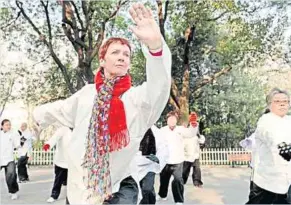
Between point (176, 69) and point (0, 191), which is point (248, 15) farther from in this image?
point (0, 191)

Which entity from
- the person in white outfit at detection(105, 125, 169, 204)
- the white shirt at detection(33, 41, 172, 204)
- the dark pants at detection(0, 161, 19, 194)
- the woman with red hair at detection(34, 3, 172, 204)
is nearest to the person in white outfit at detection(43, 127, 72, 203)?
the dark pants at detection(0, 161, 19, 194)

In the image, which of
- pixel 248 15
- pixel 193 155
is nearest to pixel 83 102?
pixel 193 155

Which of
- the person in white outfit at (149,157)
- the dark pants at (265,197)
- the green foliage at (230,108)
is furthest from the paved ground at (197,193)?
the green foliage at (230,108)

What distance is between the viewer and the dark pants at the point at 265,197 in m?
4.32

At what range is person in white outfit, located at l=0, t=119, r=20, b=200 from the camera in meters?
7.98

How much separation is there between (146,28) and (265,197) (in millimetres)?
2897

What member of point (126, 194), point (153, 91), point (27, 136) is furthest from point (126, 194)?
point (27, 136)

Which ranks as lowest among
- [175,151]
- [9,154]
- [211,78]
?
[9,154]

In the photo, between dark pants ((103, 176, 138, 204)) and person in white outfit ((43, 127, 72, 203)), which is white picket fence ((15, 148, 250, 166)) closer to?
person in white outfit ((43, 127, 72, 203))

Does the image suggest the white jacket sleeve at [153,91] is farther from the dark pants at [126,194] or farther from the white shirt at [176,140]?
the white shirt at [176,140]

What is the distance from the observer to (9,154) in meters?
8.08

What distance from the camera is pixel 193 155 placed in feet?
30.8

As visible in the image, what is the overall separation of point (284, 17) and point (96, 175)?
49.0 feet

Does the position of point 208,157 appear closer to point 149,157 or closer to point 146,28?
point 149,157
